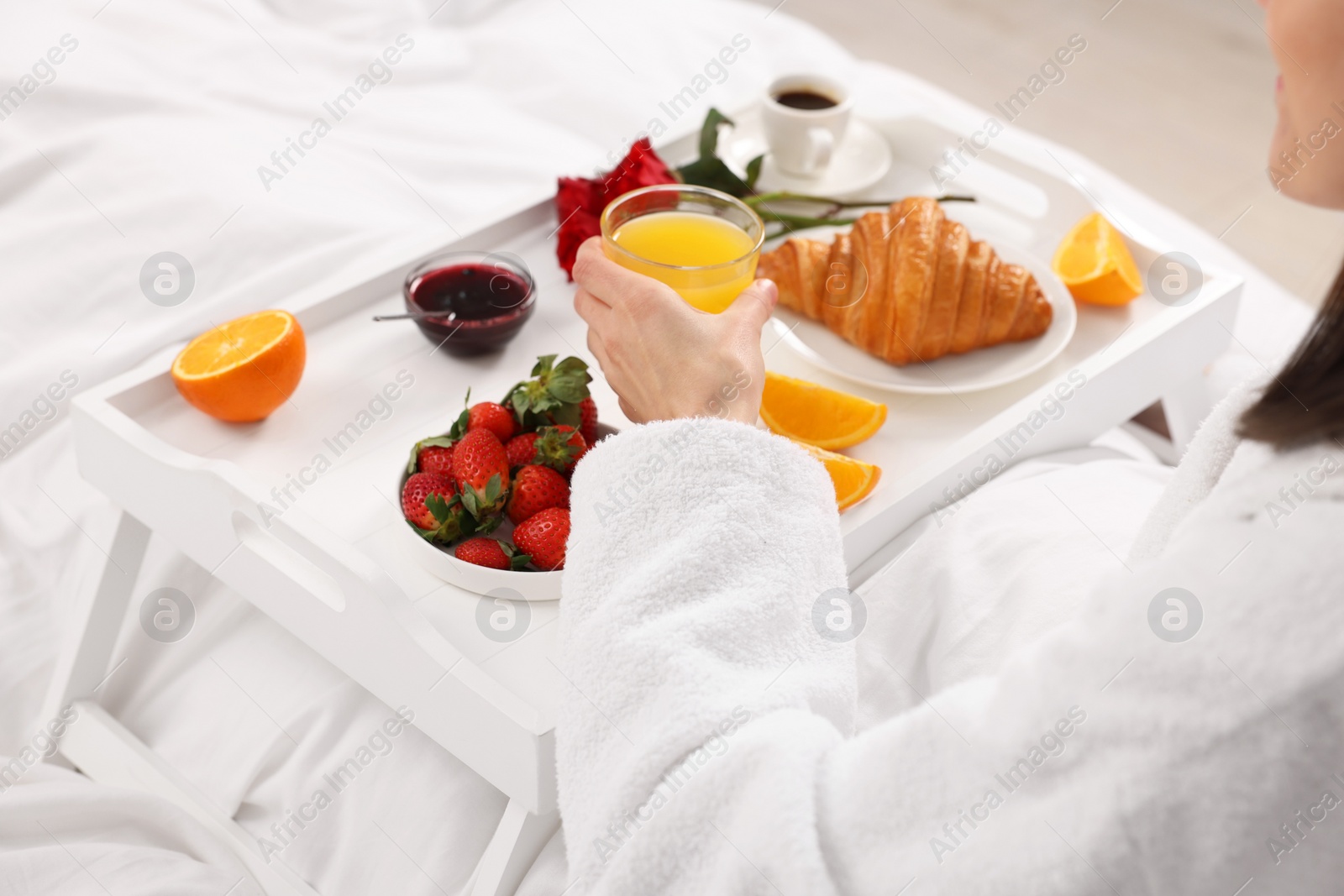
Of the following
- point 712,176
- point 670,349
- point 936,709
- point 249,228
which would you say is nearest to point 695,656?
point 936,709

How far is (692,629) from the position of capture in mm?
671

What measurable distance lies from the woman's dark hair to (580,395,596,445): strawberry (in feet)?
1.86

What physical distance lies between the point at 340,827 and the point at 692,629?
508 millimetres

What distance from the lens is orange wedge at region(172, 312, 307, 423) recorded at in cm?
98

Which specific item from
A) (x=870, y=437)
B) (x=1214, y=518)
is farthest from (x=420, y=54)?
(x=1214, y=518)

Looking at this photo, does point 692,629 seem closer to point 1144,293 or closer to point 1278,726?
point 1278,726

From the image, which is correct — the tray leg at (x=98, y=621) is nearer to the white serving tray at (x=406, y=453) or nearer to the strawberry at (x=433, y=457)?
the white serving tray at (x=406, y=453)

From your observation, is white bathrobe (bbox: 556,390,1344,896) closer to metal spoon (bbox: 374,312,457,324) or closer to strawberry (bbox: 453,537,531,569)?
strawberry (bbox: 453,537,531,569)

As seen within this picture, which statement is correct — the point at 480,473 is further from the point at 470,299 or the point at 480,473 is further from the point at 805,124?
the point at 805,124

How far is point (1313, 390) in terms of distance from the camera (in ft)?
1.66

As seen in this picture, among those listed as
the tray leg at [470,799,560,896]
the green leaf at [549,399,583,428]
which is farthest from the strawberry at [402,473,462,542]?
the tray leg at [470,799,560,896]

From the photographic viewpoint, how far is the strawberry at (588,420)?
97 cm

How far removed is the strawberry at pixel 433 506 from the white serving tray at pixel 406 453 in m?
0.03

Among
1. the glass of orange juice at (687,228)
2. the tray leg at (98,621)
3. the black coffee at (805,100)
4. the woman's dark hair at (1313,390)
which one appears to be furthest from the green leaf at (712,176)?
the woman's dark hair at (1313,390)
